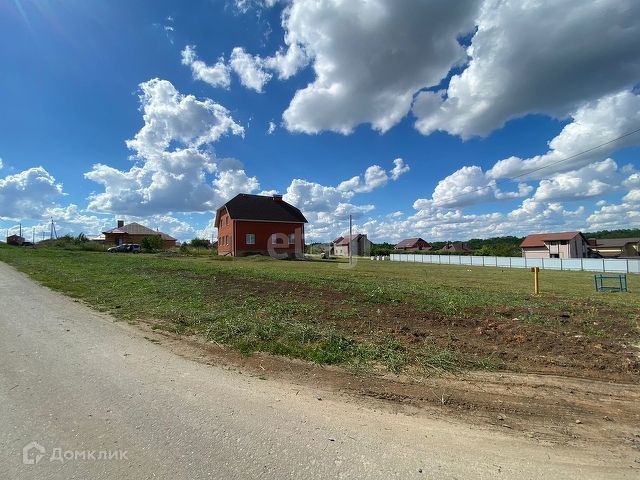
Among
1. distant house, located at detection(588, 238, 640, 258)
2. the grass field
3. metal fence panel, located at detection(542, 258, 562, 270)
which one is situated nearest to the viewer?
the grass field

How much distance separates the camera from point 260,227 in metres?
44.0

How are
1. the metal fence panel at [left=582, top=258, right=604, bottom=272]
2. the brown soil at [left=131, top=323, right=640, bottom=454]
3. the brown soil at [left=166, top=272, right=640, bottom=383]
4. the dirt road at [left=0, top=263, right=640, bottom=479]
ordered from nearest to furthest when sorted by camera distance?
the dirt road at [left=0, top=263, right=640, bottom=479], the brown soil at [left=131, top=323, right=640, bottom=454], the brown soil at [left=166, top=272, right=640, bottom=383], the metal fence panel at [left=582, top=258, right=604, bottom=272]

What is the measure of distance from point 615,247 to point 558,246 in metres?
23.6

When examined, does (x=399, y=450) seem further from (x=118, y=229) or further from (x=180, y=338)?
(x=118, y=229)

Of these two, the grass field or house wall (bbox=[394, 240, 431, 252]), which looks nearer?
the grass field

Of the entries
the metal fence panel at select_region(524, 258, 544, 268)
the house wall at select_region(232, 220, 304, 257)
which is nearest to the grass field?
the house wall at select_region(232, 220, 304, 257)

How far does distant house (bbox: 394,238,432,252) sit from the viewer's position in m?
120

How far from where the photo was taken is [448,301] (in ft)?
35.1

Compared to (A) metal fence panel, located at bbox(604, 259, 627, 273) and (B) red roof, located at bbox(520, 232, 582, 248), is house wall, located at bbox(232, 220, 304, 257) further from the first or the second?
(B) red roof, located at bbox(520, 232, 582, 248)

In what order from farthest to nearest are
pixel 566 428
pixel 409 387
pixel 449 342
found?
pixel 449 342 < pixel 409 387 < pixel 566 428

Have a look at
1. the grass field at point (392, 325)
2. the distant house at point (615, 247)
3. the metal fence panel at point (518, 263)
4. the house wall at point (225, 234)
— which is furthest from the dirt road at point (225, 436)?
the distant house at point (615, 247)

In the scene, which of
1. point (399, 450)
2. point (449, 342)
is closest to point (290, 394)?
point (399, 450)

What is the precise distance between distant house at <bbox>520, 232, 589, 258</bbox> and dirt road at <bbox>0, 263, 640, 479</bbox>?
281 feet

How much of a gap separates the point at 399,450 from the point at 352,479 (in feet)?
2.05
